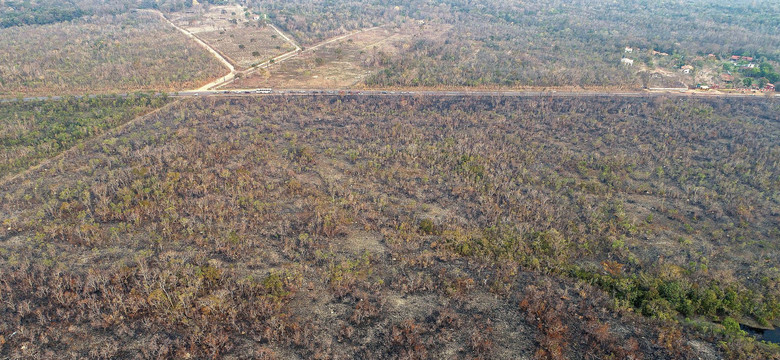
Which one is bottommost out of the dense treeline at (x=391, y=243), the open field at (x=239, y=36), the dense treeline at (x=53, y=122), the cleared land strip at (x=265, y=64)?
the dense treeline at (x=391, y=243)

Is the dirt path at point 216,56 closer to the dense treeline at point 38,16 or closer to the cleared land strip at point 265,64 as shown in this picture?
the cleared land strip at point 265,64

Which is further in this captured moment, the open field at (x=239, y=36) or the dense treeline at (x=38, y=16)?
the dense treeline at (x=38, y=16)

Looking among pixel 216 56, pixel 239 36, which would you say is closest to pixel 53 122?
pixel 216 56

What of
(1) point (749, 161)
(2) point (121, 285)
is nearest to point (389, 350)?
(2) point (121, 285)

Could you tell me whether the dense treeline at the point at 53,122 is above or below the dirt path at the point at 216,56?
below

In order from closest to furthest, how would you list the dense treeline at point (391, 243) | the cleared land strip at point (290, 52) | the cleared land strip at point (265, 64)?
the dense treeline at point (391, 243) < the cleared land strip at point (265, 64) < the cleared land strip at point (290, 52)

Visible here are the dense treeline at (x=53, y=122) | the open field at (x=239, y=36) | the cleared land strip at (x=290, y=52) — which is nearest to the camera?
the dense treeline at (x=53, y=122)

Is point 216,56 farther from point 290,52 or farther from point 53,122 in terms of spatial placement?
point 53,122

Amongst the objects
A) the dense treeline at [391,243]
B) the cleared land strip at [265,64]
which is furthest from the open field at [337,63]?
the dense treeline at [391,243]
